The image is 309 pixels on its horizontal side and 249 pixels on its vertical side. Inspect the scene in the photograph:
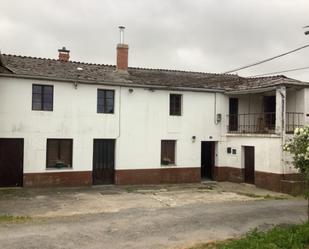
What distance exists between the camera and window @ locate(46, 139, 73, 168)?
20797 millimetres

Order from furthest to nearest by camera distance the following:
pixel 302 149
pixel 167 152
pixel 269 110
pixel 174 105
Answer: pixel 269 110 < pixel 174 105 < pixel 167 152 < pixel 302 149

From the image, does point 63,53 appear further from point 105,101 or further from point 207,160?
point 207,160

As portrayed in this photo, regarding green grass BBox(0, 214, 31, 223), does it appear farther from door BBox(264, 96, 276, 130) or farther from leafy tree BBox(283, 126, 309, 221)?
door BBox(264, 96, 276, 130)

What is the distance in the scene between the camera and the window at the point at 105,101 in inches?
862

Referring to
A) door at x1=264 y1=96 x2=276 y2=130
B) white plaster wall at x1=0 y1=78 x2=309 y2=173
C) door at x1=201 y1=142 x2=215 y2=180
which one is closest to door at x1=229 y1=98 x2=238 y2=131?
white plaster wall at x1=0 y1=78 x2=309 y2=173

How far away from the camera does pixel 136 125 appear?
22641mm

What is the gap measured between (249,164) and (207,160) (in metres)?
2.89

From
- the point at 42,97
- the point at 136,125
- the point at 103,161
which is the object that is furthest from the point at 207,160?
the point at 42,97

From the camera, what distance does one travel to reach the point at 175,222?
1379 cm

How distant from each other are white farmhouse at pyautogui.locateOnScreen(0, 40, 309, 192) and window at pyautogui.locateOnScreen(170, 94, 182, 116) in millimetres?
56

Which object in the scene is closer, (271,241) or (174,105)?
(271,241)

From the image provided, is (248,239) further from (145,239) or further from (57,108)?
(57,108)

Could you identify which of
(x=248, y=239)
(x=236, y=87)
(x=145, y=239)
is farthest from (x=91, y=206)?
(x=236, y=87)

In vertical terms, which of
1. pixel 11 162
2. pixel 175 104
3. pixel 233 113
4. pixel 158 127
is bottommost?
pixel 11 162
